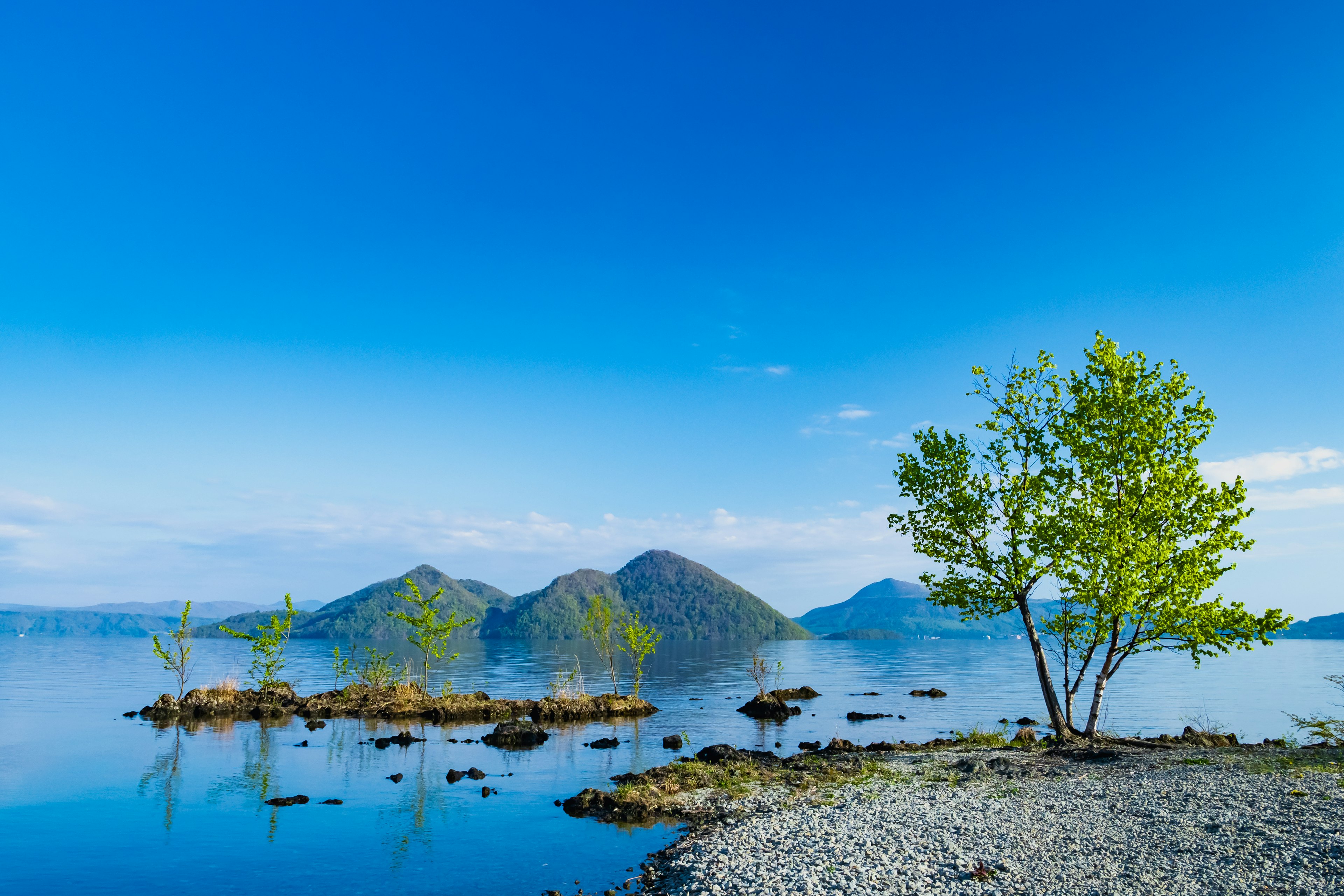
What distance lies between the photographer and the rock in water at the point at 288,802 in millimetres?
22703

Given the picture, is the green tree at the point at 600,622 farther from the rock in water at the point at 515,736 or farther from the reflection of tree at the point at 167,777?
the reflection of tree at the point at 167,777

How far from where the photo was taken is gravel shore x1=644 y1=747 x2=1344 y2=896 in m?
13.5

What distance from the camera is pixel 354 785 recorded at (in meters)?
25.6

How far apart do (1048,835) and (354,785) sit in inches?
877

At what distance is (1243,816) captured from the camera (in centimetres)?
1644

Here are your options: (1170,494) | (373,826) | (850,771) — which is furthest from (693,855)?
(1170,494)

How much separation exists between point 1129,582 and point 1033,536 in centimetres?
357

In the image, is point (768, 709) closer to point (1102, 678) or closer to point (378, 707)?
point (1102, 678)

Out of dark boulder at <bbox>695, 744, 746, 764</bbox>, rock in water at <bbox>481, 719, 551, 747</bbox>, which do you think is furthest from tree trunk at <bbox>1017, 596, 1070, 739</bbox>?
rock in water at <bbox>481, 719, 551, 747</bbox>

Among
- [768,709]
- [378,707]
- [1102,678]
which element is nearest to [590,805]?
[1102,678]

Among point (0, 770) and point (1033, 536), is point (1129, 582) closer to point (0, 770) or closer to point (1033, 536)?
Answer: point (1033, 536)

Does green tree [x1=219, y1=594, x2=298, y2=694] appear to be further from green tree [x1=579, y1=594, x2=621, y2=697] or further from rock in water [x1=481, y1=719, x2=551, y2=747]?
green tree [x1=579, y1=594, x2=621, y2=697]

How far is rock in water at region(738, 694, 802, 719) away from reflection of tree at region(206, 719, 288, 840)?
29.3 meters

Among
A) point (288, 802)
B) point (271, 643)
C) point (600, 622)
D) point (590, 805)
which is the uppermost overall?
point (600, 622)
